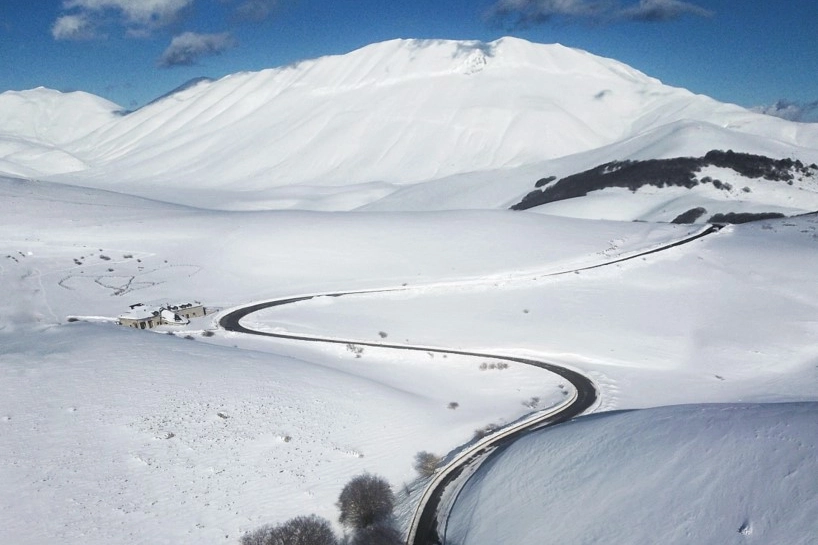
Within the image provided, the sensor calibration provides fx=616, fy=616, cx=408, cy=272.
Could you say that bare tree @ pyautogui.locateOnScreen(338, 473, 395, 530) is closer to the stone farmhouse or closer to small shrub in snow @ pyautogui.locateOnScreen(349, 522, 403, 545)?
small shrub in snow @ pyautogui.locateOnScreen(349, 522, 403, 545)

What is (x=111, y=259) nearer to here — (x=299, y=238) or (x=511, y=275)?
(x=299, y=238)

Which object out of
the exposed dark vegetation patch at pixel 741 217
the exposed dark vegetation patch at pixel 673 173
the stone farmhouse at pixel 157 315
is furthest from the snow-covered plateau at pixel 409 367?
the exposed dark vegetation patch at pixel 673 173

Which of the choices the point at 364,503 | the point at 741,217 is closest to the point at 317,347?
the point at 364,503

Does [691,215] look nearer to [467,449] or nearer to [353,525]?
[467,449]

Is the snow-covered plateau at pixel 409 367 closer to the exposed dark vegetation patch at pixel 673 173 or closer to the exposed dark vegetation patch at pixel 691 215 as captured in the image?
the exposed dark vegetation patch at pixel 691 215

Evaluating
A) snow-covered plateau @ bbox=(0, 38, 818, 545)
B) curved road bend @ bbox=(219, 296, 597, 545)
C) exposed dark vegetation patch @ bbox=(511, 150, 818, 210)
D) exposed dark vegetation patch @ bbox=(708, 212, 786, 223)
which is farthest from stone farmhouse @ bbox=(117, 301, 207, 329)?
exposed dark vegetation patch @ bbox=(511, 150, 818, 210)

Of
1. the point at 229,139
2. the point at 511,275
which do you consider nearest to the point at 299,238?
the point at 511,275
